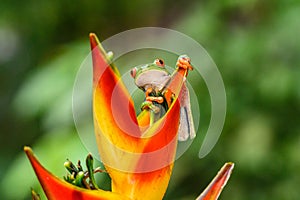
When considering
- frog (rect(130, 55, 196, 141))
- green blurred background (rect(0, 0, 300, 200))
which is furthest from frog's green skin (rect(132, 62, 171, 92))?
green blurred background (rect(0, 0, 300, 200))

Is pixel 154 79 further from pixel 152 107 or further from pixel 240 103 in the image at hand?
pixel 240 103

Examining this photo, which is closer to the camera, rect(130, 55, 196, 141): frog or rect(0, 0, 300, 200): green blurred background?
rect(130, 55, 196, 141): frog

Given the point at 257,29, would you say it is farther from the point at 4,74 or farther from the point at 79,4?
the point at 4,74

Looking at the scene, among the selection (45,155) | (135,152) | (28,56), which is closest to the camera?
(135,152)

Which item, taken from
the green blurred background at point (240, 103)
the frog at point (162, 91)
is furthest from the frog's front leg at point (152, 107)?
the green blurred background at point (240, 103)

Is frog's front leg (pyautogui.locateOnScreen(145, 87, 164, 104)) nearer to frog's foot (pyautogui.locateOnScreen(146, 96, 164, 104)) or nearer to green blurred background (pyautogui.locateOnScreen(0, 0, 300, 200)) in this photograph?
frog's foot (pyautogui.locateOnScreen(146, 96, 164, 104))

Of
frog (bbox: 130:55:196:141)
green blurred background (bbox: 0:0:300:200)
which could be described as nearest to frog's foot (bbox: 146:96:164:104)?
frog (bbox: 130:55:196:141)

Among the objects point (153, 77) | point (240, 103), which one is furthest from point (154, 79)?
point (240, 103)

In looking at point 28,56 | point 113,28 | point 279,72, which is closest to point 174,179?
point 279,72

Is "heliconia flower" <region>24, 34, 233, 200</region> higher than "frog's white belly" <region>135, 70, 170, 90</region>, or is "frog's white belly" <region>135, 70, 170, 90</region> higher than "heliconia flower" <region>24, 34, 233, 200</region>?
"frog's white belly" <region>135, 70, 170, 90</region>

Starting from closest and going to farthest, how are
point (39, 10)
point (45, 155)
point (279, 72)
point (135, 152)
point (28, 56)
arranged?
point (135, 152), point (45, 155), point (279, 72), point (39, 10), point (28, 56)
